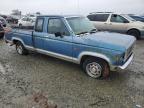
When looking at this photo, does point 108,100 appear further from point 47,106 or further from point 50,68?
point 50,68

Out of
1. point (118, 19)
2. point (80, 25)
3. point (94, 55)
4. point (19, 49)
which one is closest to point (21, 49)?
point (19, 49)

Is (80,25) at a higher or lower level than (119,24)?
higher

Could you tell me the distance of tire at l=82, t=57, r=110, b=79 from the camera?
5.32 metres

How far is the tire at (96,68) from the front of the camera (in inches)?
209

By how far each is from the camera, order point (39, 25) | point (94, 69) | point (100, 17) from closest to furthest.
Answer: point (94, 69), point (39, 25), point (100, 17)

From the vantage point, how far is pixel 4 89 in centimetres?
507

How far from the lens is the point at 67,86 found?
512cm

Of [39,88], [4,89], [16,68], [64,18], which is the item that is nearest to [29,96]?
[39,88]

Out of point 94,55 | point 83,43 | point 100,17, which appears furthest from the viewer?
point 100,17

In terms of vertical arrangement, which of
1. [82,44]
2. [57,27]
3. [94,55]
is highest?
[57,27]

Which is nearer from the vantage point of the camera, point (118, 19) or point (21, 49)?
point (21, 49)

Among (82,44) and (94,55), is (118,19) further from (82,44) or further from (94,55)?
(94,55)

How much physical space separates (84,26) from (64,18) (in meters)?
0.75

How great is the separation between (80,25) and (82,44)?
40.6 inches
